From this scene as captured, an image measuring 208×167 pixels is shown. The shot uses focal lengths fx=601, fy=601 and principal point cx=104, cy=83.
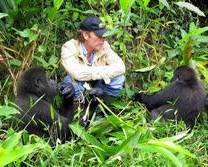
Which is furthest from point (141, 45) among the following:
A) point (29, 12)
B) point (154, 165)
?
point (154, 165)

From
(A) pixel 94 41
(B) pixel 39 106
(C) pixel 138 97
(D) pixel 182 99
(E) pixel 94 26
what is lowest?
(C) pixel 138 97

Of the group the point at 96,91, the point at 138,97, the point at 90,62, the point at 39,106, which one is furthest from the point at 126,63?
the point at 39,106

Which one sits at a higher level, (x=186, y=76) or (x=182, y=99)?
(x=186, y=76)

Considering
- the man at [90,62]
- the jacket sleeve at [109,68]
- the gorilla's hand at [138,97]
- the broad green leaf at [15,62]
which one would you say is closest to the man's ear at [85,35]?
the man at [90,62]

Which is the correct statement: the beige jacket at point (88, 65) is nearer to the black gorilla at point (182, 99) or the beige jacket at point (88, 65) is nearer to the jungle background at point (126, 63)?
the jungle background at point (126, 63)

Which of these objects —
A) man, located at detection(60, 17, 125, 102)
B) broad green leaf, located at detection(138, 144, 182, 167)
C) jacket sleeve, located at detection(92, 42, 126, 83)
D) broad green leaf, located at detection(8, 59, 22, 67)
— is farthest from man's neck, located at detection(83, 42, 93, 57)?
broad green leaf, located at detection(138, 144, 182, 167)

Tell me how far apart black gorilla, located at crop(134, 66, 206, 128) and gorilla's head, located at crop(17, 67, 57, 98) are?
141cm

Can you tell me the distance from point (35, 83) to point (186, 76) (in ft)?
6.18

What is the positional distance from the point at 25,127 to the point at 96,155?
90cm

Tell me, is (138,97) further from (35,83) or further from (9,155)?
(9,155)

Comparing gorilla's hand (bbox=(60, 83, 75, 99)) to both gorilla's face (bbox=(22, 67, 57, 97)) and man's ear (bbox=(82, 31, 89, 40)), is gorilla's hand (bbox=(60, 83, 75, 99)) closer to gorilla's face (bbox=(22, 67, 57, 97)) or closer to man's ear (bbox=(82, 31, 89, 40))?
gorilla's face (bbox=(22, 67, 57, 97))

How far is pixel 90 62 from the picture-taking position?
7.00 m

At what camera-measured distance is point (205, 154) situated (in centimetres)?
620

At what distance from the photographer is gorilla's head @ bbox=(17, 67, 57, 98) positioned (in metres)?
6.33
